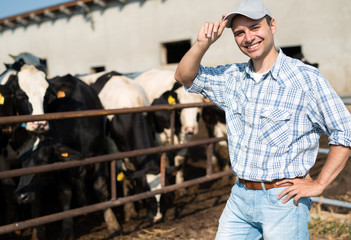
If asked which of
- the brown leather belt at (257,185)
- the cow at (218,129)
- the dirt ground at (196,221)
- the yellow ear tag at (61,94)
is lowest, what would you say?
the dirt ground at (196,221)

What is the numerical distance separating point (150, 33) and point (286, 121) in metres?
10.1

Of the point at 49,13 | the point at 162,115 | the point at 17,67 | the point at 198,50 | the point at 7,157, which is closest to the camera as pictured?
the point at 198,50

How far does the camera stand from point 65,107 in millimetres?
4043

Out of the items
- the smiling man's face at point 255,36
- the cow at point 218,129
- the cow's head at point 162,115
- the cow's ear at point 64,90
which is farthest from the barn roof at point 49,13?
the smiling man's face at point 255,36

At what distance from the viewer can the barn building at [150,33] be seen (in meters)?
8.20

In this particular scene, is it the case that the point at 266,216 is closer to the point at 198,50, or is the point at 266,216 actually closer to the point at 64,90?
the point at 198,50

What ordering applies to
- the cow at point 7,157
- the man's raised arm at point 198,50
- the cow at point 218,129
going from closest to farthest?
the man's raised arm at point 198,50 → the cow at point 7,157 → the cow at point 218,129

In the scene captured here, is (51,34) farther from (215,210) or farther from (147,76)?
(215,210)

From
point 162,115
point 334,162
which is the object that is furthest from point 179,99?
point 334,162

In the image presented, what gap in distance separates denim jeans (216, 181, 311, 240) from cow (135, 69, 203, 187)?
3.15 meters

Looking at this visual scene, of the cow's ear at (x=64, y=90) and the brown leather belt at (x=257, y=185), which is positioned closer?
the brown leather belt at (x=257, y=185)

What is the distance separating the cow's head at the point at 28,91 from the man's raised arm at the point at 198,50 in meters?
2.05

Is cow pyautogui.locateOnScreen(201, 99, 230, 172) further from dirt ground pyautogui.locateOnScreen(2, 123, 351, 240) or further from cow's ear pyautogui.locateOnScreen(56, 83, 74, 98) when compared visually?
cow's ear pyautogui.locateOnScreen(56, 83, 74, 98)

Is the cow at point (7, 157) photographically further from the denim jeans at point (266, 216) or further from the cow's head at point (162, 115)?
the denim jeans at point (266, 216)
